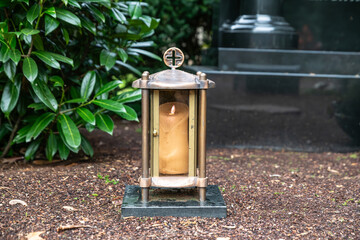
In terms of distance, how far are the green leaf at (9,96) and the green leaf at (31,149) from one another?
56cm

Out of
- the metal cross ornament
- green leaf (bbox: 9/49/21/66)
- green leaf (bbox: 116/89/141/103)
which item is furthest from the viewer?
green leaf (bbox: 116/89/141/103)

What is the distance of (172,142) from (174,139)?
25 millimetres

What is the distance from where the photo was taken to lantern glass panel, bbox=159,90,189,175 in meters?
2.98

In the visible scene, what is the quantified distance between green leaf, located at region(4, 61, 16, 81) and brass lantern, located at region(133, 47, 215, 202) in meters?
1.44

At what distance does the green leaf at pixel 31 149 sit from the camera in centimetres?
430

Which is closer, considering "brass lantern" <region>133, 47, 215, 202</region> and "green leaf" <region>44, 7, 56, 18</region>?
"brass lantern" <region>133, 47, 215, 202</region>

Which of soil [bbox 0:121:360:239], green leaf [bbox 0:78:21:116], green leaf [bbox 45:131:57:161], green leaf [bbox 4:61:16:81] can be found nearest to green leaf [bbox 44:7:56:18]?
green leaf [bbox 4:61:16:81]

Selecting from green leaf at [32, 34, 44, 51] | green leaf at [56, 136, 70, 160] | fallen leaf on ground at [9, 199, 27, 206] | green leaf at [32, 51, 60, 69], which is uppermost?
green leaf at [32, 34, 44, 51]

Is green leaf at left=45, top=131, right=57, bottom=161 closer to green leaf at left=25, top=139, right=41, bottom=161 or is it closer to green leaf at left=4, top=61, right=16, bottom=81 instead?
green leaf at left=25, top=139, right=41, bottom=161

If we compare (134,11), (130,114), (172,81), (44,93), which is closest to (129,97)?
(130,114)

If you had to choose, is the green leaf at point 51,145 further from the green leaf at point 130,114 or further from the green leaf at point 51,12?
the green leaf at point 51,12

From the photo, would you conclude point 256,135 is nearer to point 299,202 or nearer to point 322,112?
point 322,112

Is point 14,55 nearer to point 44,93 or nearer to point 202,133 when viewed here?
point 44,93

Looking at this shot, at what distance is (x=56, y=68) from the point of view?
3.83 meters
